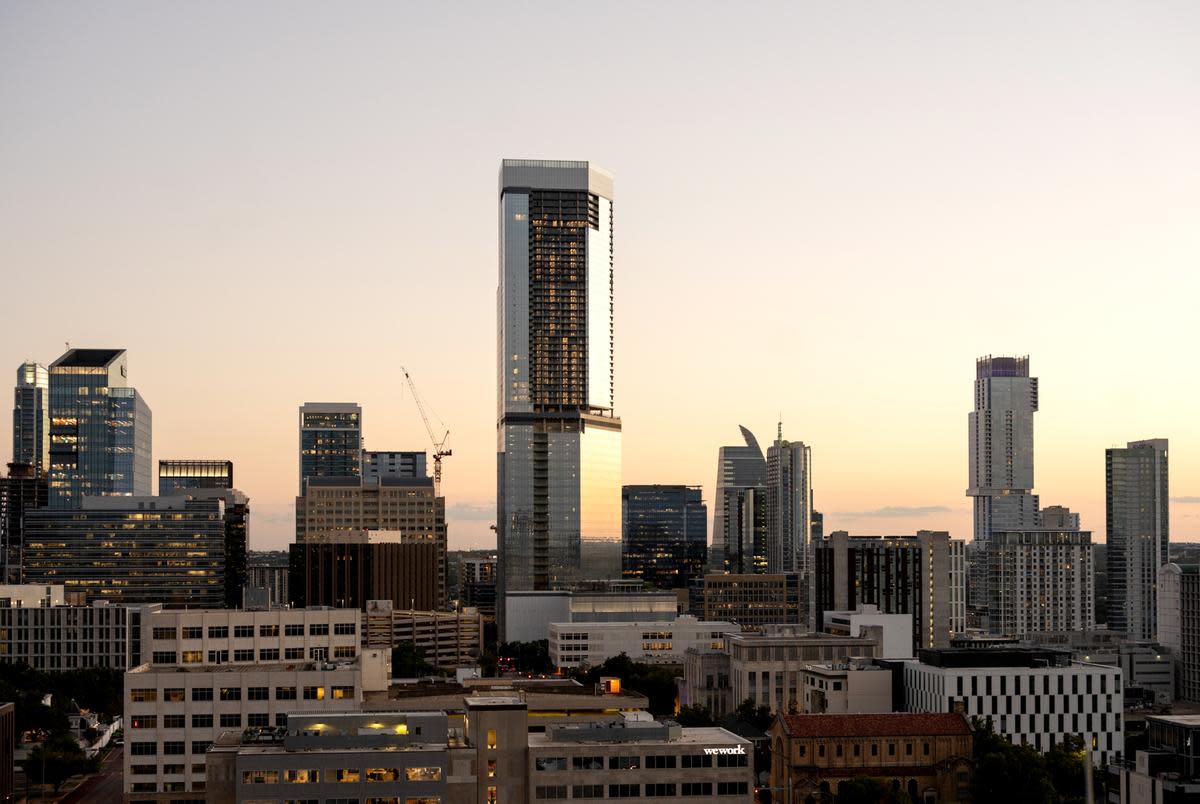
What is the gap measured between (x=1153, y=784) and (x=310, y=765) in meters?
75.2

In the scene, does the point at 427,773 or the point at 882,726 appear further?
the point at 882,726

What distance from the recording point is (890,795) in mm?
165500

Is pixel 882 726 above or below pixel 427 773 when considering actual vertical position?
below

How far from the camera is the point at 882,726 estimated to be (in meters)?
178

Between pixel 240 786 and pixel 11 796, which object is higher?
pixel 240 786

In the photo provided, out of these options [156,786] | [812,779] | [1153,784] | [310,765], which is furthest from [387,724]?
[1153,784]

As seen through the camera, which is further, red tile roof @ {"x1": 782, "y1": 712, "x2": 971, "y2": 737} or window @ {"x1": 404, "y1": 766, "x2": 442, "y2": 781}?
red tile roof @ {"x1": 782, "y1": 712, "x2": 971, "y2": 737}

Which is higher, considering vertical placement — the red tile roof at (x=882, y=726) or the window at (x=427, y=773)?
the window at (x=427, y=773)

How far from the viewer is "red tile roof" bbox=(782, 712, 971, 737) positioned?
176625mm

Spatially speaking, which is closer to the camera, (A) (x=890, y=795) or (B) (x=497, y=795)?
(B) (x=497, y=795)

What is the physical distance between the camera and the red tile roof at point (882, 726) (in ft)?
579

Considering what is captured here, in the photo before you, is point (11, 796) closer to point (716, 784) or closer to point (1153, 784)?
point (716, 784)

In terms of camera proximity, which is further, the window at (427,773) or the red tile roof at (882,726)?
the red tile roof at (882,726)

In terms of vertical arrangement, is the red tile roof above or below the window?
below
